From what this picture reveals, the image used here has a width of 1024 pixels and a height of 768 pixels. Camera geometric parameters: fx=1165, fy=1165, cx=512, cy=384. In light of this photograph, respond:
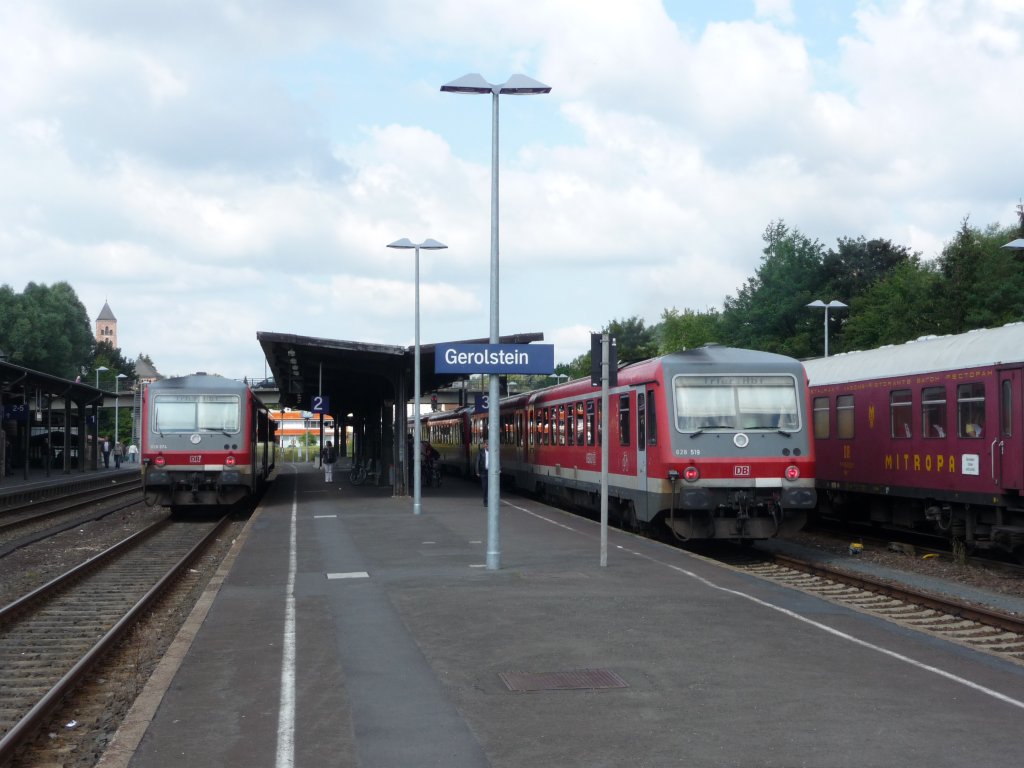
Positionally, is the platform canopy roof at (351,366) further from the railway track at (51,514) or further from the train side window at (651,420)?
the train side window at (651,420)

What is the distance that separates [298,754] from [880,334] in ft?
189

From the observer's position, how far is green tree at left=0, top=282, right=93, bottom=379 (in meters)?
79.4

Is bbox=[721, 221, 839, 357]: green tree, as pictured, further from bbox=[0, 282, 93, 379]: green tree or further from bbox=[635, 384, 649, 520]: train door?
bbox=[635, 384, 649, 520]: train door

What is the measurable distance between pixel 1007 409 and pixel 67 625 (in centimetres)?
1194

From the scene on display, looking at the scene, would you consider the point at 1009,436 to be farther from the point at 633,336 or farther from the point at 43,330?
the point at 633,336

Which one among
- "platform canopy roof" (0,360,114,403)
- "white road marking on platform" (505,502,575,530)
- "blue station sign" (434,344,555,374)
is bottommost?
"white road marking on platform" (505,502,575,530)

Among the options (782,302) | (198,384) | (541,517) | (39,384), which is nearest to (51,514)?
(198,384)

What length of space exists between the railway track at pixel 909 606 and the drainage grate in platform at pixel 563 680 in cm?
351

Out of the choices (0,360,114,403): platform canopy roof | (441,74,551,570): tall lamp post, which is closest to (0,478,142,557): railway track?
(0,360,114,403): platform canopy roof

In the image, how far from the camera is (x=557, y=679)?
850 centimetres

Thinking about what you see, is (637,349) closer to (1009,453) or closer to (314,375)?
(314,375)

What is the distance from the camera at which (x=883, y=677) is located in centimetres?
855

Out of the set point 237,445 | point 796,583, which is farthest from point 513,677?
point 237,445

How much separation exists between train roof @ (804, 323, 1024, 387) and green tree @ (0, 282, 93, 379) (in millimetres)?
68535
